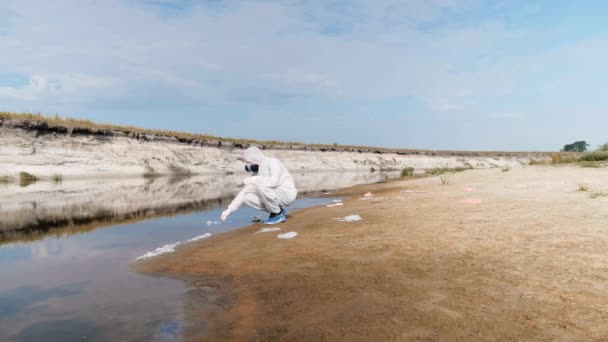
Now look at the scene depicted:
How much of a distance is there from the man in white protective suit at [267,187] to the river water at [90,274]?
3.28 feet

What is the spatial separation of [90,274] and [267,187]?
411 centimetres

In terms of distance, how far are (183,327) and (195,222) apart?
7.05 metres

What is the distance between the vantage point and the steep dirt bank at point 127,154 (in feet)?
92.3

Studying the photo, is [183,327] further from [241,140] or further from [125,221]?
[241,140]

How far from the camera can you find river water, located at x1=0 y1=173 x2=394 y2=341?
3.52 m

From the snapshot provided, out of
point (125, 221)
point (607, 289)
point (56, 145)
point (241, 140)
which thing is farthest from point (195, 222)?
point (241, 140)

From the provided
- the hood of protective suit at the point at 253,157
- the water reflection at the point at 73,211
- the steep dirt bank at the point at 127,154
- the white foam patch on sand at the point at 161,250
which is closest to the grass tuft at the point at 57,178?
the steep dirt bank at the point at 127,154

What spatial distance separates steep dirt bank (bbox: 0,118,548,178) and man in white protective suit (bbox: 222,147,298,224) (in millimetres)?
26076

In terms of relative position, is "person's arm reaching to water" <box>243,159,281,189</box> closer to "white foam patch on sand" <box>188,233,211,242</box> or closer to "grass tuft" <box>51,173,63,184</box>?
"white foam patch on sand" <box>188,233,211,242</box>

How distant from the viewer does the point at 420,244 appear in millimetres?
5605

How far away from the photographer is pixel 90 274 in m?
5.39

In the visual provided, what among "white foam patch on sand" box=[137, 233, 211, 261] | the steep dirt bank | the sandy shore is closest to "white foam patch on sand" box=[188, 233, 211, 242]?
"white foam patch on sand" box=[137, 233, 211, 261]

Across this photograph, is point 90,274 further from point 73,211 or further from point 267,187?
point 73,211

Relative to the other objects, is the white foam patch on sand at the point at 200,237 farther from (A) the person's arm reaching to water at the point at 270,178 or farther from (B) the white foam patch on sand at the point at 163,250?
(A) the person's arm reaching to water at the point at 270,178
